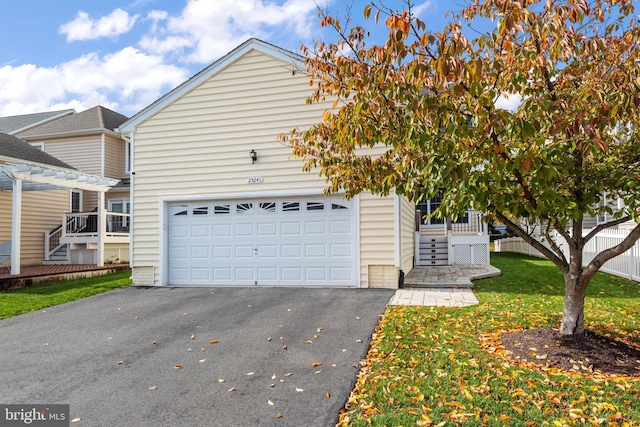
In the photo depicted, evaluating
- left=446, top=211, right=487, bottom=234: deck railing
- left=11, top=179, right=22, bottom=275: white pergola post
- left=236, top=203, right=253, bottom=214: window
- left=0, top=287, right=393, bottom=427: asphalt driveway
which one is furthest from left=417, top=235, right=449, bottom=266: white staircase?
left=11, top=179, right=22, bottom=275: white pergola post

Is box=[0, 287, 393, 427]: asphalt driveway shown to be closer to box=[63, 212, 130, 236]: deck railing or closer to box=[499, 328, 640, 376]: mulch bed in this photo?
box=[499, 328, 640, 376]: mulch bed

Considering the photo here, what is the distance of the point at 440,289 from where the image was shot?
8.90 m

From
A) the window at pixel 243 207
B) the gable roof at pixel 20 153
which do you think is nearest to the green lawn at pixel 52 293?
the window at pixel 243 207

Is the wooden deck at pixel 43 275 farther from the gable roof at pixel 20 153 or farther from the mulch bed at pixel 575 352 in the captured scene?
the mulch bed at pixel 575 352

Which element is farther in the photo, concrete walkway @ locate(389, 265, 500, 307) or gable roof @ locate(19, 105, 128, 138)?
gable roof @ locate(19, 105, 128, 138)

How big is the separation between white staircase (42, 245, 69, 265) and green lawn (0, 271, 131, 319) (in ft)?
15.0

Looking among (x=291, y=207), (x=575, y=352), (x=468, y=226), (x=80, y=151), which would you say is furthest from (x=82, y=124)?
(x=575, y=352)

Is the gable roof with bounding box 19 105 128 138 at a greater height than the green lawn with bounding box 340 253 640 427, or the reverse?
the gable roof with bounding box 19 105 128 138

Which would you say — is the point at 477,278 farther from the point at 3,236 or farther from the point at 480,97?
the point at 3,236

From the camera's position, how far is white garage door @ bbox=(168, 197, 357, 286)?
923cm

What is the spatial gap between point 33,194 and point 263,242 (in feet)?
35.5

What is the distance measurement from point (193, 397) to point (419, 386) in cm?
203

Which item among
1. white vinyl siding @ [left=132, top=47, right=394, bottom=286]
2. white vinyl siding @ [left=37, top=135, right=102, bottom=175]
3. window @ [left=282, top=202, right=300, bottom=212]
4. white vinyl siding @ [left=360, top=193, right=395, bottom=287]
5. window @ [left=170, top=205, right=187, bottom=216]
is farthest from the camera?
white vinyl siding @ [left=37, top=135, right=102, bottom=175]

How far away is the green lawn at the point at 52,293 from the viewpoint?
7.75 meters
